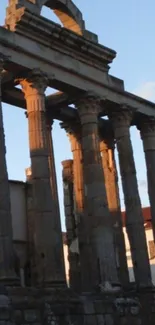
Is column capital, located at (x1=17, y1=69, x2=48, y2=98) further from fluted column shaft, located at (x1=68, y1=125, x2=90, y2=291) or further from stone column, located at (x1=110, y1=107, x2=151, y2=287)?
fluted column shaft, located at (x1=68, y1=125, x2=90, y2=291)

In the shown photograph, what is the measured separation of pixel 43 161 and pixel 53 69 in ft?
14.0

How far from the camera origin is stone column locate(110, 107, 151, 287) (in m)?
25.2

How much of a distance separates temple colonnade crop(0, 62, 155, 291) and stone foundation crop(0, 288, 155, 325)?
717mm

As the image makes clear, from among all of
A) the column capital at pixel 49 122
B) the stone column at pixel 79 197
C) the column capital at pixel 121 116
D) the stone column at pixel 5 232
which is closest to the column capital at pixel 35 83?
the stone column at pixel 5 232

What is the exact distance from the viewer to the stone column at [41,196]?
808 inches

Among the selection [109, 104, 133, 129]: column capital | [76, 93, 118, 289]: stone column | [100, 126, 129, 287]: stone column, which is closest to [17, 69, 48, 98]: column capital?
[76, 93, 118, 289]: stone column

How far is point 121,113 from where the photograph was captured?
87.6ft

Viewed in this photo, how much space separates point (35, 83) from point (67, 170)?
890 centimetres

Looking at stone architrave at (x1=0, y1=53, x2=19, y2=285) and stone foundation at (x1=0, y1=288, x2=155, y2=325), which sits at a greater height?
stone architrave at (x1=0, y1=53, x2=19, y2=285)

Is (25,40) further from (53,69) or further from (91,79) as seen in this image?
(91,79)

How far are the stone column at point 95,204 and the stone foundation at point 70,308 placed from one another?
1.14 meters

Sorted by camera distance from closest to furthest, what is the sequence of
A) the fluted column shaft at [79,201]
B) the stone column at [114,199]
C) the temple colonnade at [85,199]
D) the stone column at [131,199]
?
the temple colonnade at [85,199] < the stone column at [131,199] < the fluted column shaft at [79,201] < the stone column at [114,199]

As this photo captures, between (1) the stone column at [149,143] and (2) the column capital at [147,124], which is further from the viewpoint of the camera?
(2) the column capital at [147,124]

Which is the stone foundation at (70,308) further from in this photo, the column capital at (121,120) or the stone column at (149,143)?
the column capital at (121,120)
